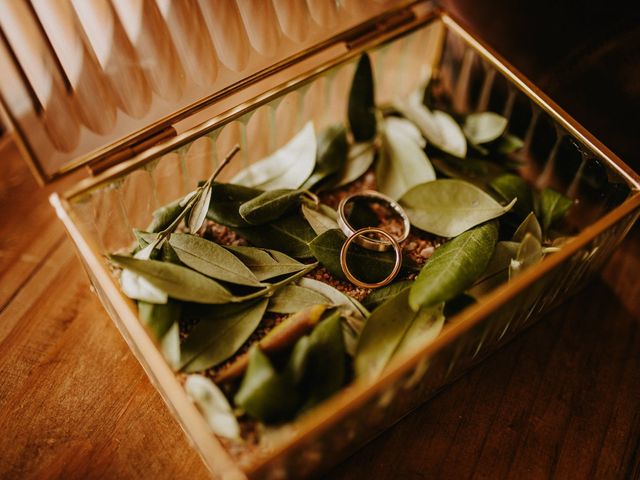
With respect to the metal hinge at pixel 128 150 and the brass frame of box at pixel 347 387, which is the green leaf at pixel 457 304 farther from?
the metal hinge at pixel 128 150

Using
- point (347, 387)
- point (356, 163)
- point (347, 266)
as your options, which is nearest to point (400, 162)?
point (356, 163)

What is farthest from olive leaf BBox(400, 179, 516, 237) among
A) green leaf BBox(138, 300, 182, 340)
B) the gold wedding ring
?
green leaf BBox(138, 300, 182, 340)

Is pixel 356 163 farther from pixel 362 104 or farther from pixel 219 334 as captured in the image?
pixel 219 334

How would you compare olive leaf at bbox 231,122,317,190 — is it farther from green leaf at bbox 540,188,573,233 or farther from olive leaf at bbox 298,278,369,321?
green leaf at bbox 540,188,573,233

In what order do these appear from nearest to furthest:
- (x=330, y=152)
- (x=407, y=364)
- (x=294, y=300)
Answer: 1. (x=407, y=364)
2. (x=294, y=300)
3. (x=330, y=152)

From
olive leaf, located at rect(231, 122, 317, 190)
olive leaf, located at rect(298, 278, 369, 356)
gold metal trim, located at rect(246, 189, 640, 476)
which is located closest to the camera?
gold metal trim, located at rect(246, 189, 640, 476)

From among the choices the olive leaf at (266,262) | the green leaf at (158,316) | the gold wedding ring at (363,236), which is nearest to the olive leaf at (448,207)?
the gold wedding ring at (363,236)
